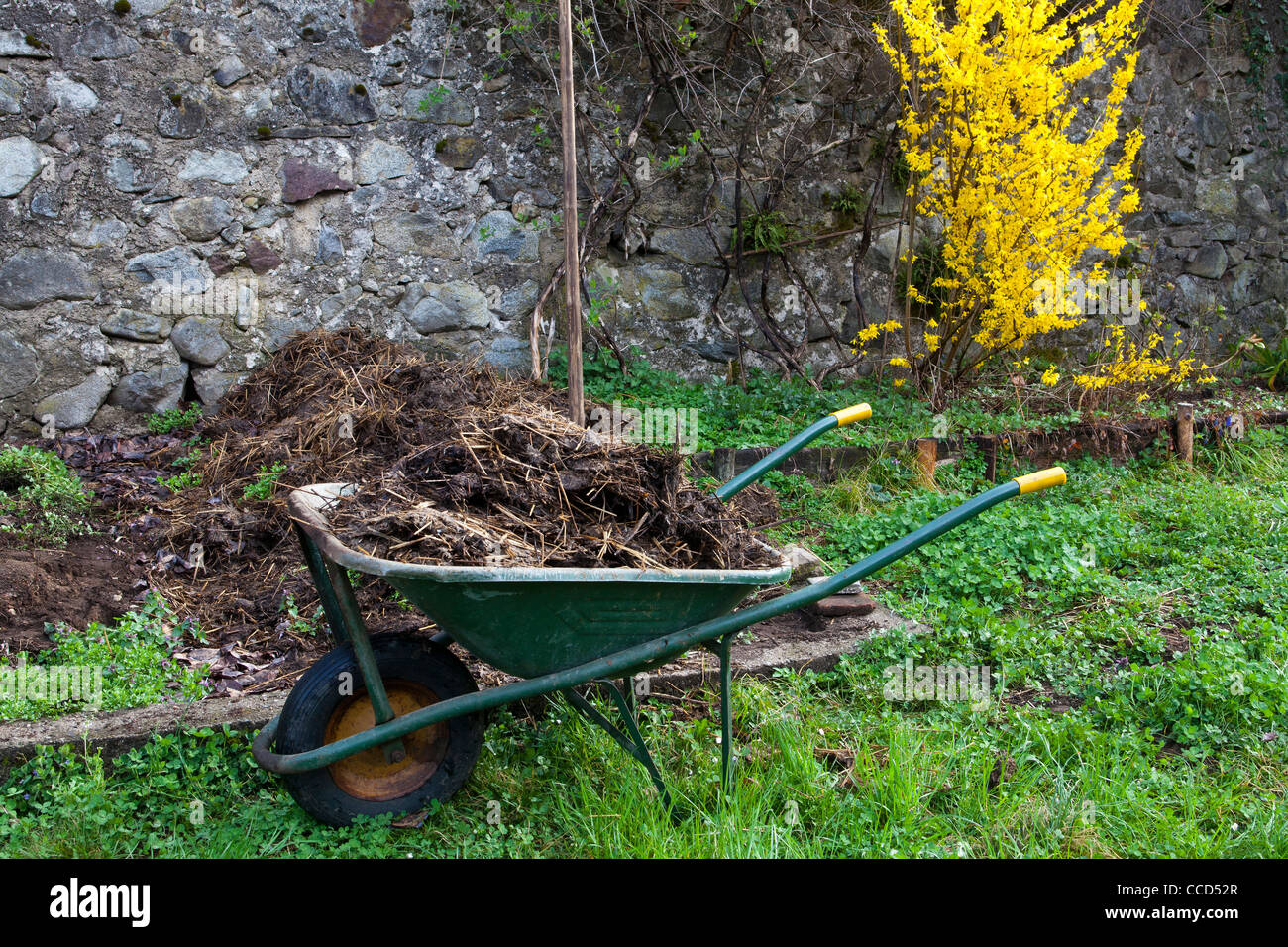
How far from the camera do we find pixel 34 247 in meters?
4.30

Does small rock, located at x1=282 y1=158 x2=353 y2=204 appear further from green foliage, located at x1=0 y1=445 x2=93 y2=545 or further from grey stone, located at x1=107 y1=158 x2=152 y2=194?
green foliage, located at x1=0 y1=445 x2=93 y2=545

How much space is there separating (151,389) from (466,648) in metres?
3.37

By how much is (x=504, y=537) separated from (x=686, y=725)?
35.9 inches

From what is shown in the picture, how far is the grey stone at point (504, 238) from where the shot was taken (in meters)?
4.93

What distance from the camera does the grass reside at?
6.94 feet

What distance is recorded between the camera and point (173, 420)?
453 cm

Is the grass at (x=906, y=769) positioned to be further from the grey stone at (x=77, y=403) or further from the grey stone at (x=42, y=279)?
the grey stone at (x=42, y=279)

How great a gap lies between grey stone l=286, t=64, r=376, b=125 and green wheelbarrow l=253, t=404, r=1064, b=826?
3045mm

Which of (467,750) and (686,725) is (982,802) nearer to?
(686,725)

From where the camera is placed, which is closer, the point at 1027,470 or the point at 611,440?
the point at 611,440

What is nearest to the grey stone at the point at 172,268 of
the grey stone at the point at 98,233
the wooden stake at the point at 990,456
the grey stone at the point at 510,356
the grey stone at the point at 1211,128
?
the grey stone at the point at 98,233
